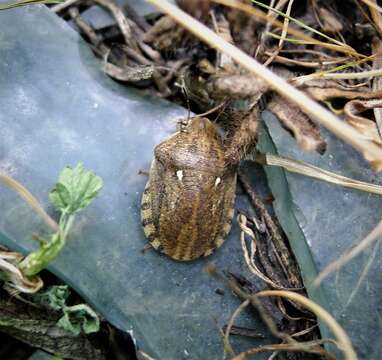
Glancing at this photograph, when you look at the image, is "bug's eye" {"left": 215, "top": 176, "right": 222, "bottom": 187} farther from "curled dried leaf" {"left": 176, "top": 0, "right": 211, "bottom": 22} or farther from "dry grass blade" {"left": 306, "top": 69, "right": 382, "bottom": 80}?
"curled dried leaf" {"left": 176, "top": 0, "right": 211, "bottom": 22}

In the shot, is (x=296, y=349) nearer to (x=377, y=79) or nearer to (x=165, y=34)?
(x=377, y=79)

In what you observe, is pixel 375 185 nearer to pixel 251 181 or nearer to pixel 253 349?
pixel 251 181

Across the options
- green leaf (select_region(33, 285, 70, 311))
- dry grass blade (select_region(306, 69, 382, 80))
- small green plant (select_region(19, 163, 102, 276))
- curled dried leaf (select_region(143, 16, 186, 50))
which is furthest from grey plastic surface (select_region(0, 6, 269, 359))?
dry grass blade (select_region(306, 69, 382, 80))

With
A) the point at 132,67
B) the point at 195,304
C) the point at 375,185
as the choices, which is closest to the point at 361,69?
the point at 375,185

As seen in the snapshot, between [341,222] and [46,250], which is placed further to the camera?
[341,222]

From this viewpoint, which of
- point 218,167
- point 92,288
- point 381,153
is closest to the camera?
point 381,153

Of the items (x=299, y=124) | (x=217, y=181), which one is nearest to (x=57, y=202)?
(x=217, y=181)
